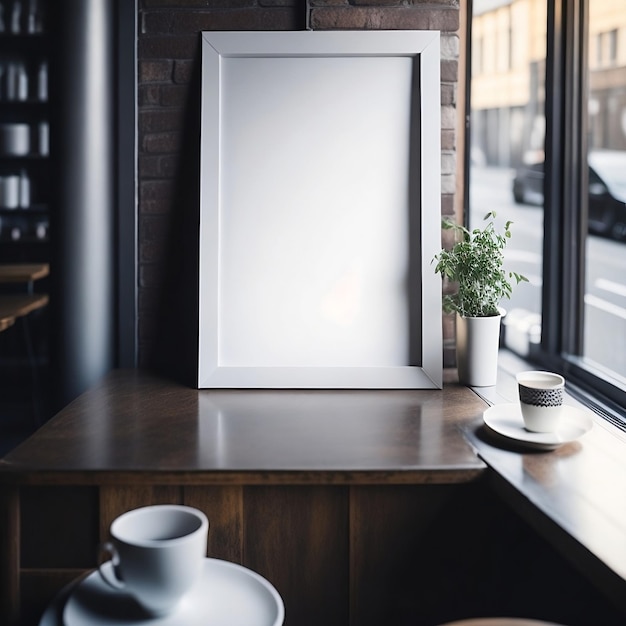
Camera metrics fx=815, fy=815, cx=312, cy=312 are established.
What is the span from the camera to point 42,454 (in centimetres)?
152

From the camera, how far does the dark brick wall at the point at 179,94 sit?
2068mm

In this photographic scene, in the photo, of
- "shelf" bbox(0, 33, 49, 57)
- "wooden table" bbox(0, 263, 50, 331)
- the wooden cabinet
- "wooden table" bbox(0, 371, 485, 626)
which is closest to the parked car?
"wooden table" bbox(0, 371, 485, 626)

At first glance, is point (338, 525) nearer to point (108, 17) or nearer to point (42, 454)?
point (42, 454)

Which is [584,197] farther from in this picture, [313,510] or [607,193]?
[313,510]

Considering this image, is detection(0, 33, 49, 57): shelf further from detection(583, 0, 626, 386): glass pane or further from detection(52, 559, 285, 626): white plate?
detection(52, 559, 285, 626): white plate

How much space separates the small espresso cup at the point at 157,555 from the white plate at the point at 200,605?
0.07 ft

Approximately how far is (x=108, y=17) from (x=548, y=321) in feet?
4.88

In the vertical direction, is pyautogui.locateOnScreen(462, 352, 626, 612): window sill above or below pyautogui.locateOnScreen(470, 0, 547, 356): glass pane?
below

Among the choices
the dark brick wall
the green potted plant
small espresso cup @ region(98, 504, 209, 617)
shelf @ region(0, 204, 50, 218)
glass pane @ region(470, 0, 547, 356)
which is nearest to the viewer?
small espresso cup @ region(98, 504, 209, 617)

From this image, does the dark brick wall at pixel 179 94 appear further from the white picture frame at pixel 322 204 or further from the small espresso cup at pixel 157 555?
the small espresso cup at pixel 157 555

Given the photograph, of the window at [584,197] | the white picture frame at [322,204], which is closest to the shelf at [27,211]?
the white picture frame at [322,204]

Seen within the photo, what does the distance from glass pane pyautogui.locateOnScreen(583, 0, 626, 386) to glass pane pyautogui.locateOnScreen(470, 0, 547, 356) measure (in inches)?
9.0

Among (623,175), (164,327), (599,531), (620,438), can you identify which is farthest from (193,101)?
(599,531)

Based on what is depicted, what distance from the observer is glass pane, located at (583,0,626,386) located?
216 cm
